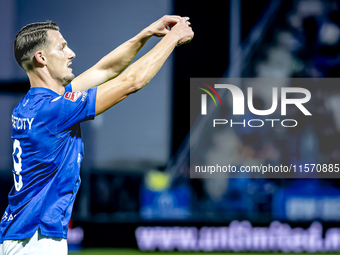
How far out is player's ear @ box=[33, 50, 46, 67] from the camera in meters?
1.99

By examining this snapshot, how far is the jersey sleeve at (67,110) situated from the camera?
1.82m

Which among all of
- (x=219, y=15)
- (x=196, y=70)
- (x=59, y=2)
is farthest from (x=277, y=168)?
(x=59, y=2)

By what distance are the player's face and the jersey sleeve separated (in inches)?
8.6

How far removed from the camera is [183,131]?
6.05 meters

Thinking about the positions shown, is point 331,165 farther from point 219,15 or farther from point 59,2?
point 59,2

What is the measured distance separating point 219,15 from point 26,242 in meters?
4.98

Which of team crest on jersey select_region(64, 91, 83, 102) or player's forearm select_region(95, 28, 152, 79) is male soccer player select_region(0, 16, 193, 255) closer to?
team crest on jersey select_region(64, 91, 83, 102)

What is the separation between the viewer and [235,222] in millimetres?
5914

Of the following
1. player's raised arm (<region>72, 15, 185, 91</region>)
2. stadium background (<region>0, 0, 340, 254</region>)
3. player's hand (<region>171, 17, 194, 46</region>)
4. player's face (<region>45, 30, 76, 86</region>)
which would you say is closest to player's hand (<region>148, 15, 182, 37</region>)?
player's raised arm (<region>72, 15, 185, 91</region>)

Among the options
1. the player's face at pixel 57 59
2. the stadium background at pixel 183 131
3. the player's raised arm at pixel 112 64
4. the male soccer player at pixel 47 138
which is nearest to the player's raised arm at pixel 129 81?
the male soccer player at pixel 47 138

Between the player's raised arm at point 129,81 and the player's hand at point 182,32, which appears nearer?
the player's raised arm at point 129,81

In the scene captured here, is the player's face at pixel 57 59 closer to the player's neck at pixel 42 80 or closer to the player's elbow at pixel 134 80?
the player's neck at pixel 42 80

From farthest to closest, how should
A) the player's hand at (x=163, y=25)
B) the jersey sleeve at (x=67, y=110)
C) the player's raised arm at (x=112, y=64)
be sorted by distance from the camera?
the player's raised arm at (x=112, y=64)
the player's hand at (x=163, y=25)
the jersey sleeve at (x=67, y=110)

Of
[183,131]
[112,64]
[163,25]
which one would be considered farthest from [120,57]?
[183,131]
